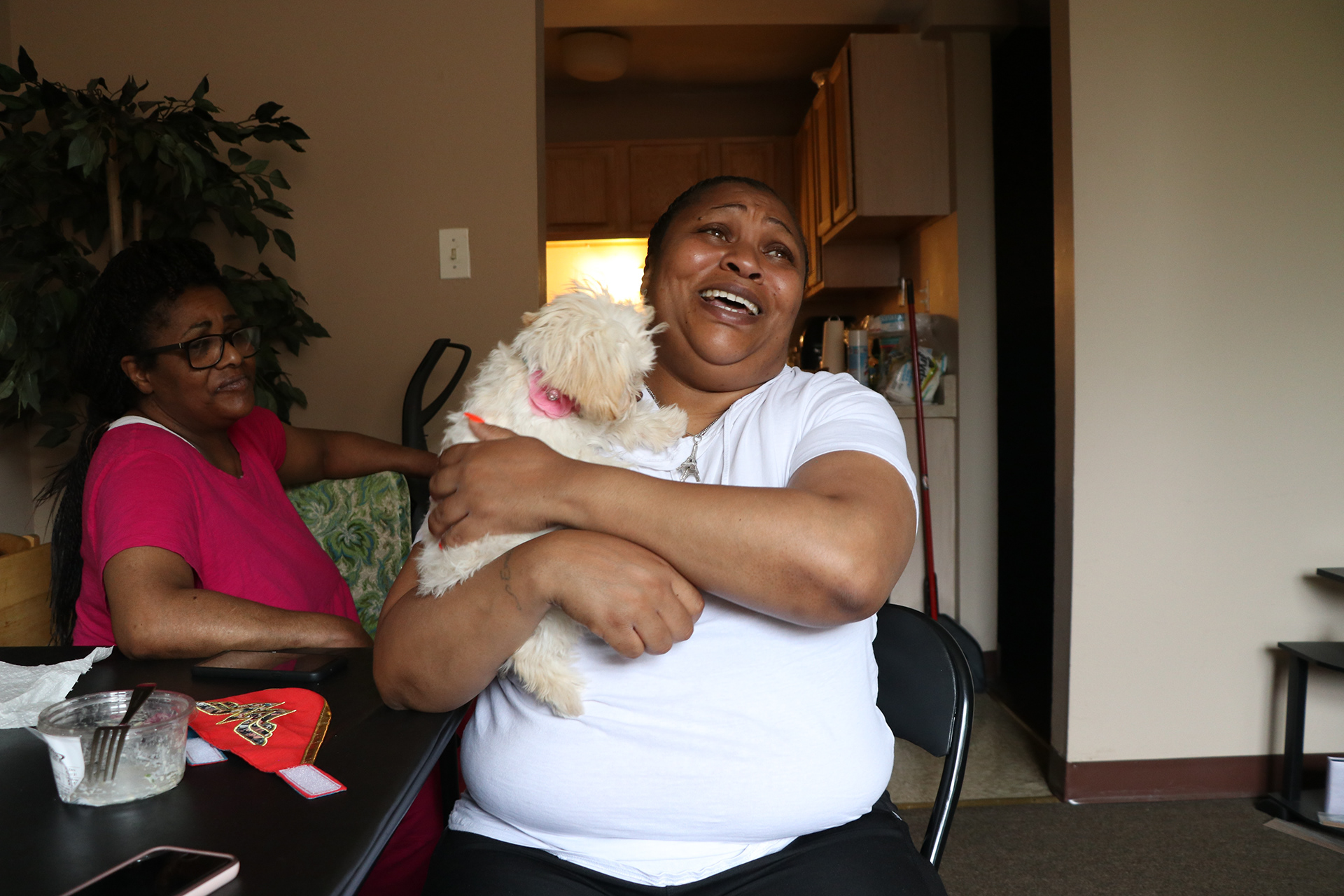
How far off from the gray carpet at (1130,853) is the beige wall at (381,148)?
199 centimetres

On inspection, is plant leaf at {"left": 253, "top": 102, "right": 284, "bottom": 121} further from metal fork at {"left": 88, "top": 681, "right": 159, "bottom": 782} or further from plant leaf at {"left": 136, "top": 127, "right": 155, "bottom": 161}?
metal fork at {"left": 88, "top": 681, "right": 159, "bottom": 782}

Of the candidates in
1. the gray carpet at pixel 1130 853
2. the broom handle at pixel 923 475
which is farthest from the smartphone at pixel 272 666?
the broom handle at pixel 923 475

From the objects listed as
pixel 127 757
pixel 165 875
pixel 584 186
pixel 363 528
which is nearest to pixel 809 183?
pixel 584 186

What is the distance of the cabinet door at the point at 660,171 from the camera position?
5406 mm

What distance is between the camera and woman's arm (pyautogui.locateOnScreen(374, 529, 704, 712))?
0.89 meters

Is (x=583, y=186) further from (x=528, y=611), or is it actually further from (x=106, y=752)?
(x=106, y=752)

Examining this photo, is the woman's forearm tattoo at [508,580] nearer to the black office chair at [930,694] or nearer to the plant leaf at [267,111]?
the black office chair at [930,694]

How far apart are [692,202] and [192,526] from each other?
95 cm

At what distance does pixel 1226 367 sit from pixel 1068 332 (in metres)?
0.43

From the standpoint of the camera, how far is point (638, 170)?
5418mm

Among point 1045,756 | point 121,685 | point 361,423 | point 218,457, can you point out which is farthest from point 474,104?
point 1045,756

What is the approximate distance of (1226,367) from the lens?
2365 millimetres

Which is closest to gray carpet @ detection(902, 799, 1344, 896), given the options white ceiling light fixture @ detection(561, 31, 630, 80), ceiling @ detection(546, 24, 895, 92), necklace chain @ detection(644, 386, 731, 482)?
necklace chain @ detection(644, 386, 731, 482)

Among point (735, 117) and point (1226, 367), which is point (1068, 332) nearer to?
point (1226, 367)
